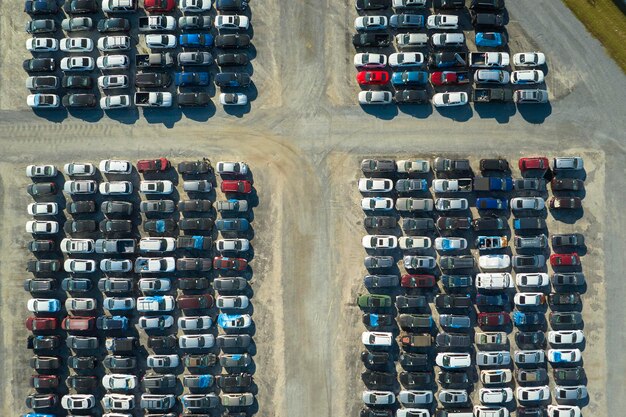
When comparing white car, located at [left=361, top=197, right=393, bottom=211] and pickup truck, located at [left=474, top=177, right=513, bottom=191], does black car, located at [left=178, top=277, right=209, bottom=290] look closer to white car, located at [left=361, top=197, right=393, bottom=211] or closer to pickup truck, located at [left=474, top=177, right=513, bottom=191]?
white car, located at [left=361, top=197, right=393, bottom=211]

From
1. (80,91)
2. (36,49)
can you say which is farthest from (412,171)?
(36,49)

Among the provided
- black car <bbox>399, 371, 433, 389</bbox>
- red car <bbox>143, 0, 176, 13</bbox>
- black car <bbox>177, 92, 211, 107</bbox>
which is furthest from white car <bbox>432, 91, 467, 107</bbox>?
red car <bbox>143, 0, 176, 13</bbox>

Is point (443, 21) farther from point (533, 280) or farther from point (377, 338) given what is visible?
point (377, 338)

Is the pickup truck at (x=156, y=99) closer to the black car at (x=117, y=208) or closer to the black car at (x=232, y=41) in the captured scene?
the black car at (x=232, y=41)

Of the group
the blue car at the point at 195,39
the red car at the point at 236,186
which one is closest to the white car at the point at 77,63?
the blue car at the point at 195,39

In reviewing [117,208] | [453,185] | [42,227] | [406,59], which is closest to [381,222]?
[453,185]
